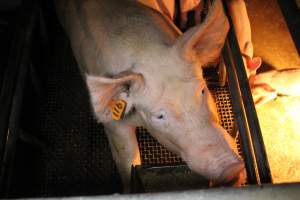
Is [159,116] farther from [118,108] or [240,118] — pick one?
[240,118]

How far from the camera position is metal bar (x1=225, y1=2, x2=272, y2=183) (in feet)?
7.14

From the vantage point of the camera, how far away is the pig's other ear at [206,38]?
228cm

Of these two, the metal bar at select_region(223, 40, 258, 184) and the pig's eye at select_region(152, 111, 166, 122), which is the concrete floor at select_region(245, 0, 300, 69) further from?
the pig's eye at select_region(152, 111, 166, 122)

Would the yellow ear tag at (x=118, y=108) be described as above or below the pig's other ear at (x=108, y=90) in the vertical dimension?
below

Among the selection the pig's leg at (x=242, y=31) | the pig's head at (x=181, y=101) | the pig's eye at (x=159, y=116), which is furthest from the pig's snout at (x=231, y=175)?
the pig's leg at (x=242, y=31)

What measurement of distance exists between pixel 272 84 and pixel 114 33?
1822 mm

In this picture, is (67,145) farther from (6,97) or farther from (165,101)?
(165,101)

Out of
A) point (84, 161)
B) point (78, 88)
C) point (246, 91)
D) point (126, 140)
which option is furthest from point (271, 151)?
point (78, 88)

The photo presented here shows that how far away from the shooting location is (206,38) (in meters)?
2.50

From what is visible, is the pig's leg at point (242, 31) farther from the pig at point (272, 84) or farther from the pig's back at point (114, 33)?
the pig's back at point (114, 33)

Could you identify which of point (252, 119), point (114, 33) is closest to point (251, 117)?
point (252, 119)

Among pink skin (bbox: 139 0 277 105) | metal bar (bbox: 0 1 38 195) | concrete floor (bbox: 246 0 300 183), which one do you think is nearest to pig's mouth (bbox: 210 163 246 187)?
metal bar (bbox: 0 1 38 195)

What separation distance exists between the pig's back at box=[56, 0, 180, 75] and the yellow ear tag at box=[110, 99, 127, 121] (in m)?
0.24

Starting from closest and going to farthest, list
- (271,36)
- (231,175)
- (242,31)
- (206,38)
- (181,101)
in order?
(231,175)
(181,101)
(206,38)
(242,31)
(271,36)
